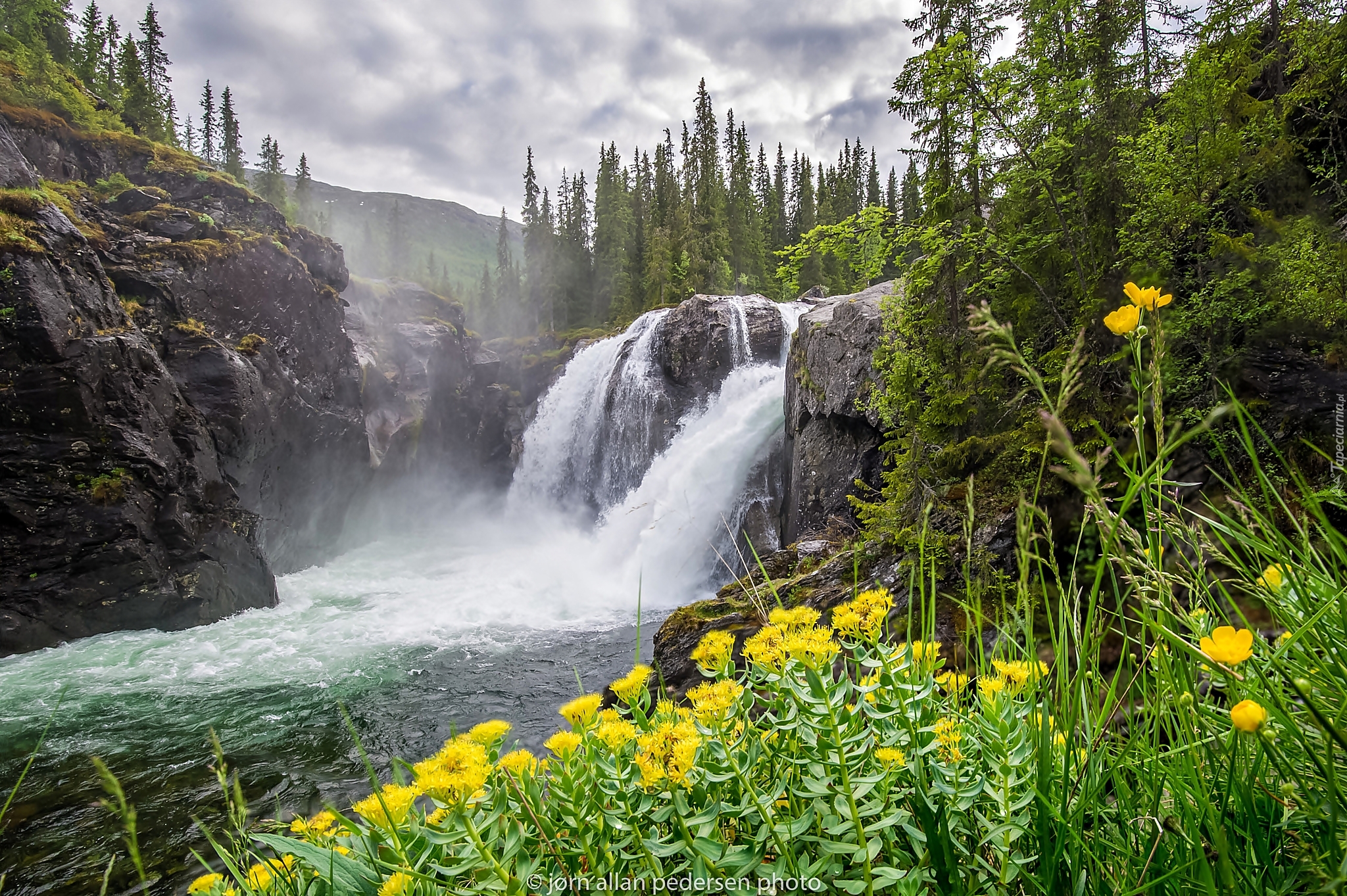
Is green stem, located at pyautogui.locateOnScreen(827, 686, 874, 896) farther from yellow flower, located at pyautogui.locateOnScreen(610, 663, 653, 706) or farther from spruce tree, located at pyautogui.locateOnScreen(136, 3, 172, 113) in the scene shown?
spruce tree, located at pyautogui.locateOnScreen(136, 3, 172, 113)

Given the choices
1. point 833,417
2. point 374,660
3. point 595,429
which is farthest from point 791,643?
point 595,429

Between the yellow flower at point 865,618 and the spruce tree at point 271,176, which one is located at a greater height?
the spruce tree at point 271,176

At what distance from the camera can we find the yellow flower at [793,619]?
1.28 m

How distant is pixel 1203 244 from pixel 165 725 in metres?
13.2

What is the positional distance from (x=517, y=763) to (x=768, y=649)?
56cm

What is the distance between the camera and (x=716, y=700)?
117cm

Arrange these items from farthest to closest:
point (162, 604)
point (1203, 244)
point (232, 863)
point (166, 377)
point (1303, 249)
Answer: point (166, 377), point (162, 604), point (1203, 244), point (1303, 249), point (232, 863)

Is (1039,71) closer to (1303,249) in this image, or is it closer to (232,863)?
(1303,249)

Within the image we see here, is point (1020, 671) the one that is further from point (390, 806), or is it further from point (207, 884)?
point (207, 884)

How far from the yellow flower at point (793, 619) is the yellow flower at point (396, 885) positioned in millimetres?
798

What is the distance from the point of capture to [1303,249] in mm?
4340

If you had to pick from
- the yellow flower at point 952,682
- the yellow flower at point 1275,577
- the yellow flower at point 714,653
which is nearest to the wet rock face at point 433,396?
the yellow flower at point 714,653

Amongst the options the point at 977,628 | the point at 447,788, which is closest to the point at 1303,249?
the point at 977,628

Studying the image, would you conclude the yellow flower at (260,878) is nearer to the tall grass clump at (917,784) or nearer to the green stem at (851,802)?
the tall grass clump at (917,784)
